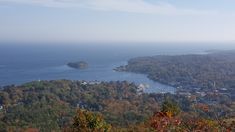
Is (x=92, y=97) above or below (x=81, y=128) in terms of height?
below

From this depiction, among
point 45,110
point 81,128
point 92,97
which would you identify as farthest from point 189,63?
point 81,128

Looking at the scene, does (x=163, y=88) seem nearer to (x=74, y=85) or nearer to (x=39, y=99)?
(x=74, y=85)

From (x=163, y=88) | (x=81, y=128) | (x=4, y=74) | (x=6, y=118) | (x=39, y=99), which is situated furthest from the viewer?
(x=4, y=74)

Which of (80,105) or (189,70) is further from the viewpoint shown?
(189,70)

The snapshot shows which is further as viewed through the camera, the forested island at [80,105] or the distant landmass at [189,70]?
the distant landmass at [189,70]

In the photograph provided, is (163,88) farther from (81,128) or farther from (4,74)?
(81,128)

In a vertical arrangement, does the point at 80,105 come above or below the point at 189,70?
below

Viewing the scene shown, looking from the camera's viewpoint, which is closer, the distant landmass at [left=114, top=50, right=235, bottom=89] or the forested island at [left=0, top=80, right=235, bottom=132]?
the forested island at [left=0, top=80, right=235, bottom=132]

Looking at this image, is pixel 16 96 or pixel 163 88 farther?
pixel 163 88

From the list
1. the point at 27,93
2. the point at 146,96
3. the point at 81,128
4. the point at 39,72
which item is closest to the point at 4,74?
the point at 39,72

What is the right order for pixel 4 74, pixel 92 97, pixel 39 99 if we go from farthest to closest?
1. pixel 4 74
2. pixel 92 97
3. pixel 39 99
